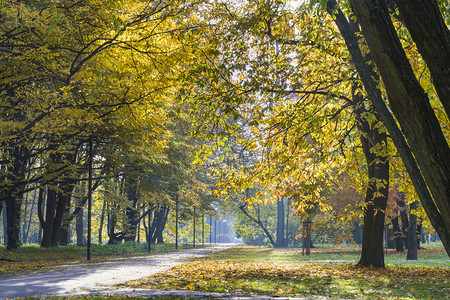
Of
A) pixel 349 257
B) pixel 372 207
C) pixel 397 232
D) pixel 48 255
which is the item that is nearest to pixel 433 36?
pixel 372 207

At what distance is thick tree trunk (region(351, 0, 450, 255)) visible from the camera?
139 inches

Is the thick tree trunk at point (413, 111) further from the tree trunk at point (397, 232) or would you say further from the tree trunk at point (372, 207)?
the tree trunk at point (397, 232)

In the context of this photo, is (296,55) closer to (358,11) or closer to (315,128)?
(315,128)

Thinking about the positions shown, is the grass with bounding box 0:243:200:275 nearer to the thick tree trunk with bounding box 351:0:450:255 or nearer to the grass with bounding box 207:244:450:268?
the grass with bounding box 207:244:450:268

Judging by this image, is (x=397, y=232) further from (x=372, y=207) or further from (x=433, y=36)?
(x=433, y=36)

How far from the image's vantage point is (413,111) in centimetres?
362

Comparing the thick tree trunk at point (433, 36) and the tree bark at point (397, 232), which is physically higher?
the thick tree trunk at point (433, 36)

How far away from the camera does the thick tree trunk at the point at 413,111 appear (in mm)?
3543

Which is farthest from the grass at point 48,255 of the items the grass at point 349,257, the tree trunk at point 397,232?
the tree trunk at point 397,232

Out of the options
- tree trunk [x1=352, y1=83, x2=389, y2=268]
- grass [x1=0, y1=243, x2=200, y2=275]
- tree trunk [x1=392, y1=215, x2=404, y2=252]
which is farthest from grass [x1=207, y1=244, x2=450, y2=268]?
grass [x1=0, y1=243, x2=200, y2=275]

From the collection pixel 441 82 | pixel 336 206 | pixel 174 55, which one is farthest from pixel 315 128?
pixel 336 206

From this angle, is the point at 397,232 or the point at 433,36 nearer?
the point at 433,36

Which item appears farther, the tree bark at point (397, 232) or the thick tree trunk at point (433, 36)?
the tree bark at point (397, 232)

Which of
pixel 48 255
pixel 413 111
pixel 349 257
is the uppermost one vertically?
pixel 413 111
